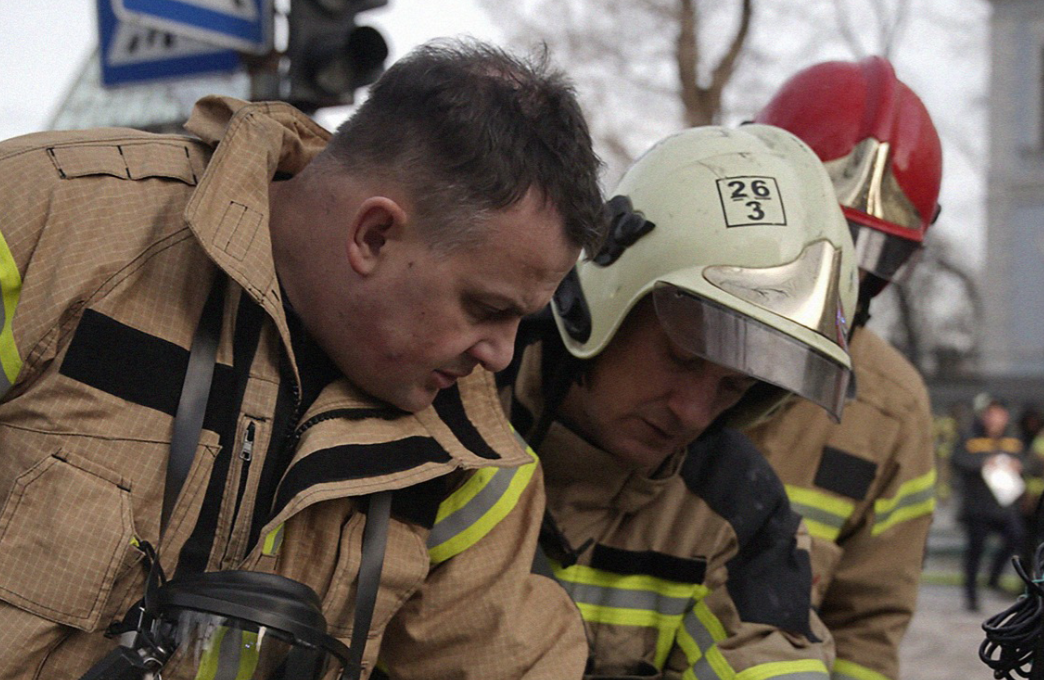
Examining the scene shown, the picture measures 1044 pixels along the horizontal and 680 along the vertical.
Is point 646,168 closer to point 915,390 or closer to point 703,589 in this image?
point 703,589

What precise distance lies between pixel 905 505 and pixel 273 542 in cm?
200

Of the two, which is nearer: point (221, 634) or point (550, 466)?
point (221, 634)

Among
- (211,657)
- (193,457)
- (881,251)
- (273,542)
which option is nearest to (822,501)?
(881,251)

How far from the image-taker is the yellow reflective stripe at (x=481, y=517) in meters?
2.04

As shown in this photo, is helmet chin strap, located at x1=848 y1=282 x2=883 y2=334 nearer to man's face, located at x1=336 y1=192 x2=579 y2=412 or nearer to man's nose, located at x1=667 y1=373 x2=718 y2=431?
man's nose, located at x1=667 y1=373 x2=718 y2=431

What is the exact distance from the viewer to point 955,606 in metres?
10.1

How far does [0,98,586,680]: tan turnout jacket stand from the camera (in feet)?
5.60

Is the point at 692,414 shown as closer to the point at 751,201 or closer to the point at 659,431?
the point at 659,431

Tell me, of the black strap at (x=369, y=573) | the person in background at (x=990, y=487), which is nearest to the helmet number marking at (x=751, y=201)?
the black strap at (x=369, y=573)

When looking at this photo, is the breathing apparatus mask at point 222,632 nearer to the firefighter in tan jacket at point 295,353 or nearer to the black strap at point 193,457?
the firefighter in tan jacket at point 295,353

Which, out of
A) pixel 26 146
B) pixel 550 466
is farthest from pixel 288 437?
pixel 550 466

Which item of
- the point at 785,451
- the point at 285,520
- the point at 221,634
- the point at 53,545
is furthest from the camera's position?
the point at 785,451

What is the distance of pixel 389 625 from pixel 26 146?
3.15 feet

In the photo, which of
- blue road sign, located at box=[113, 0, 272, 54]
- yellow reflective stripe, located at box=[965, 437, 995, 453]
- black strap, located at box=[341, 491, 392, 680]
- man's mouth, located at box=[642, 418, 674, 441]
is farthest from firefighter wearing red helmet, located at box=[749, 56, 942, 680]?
yellow reflective stripe, located at box=[965, 437, 995, 453]
